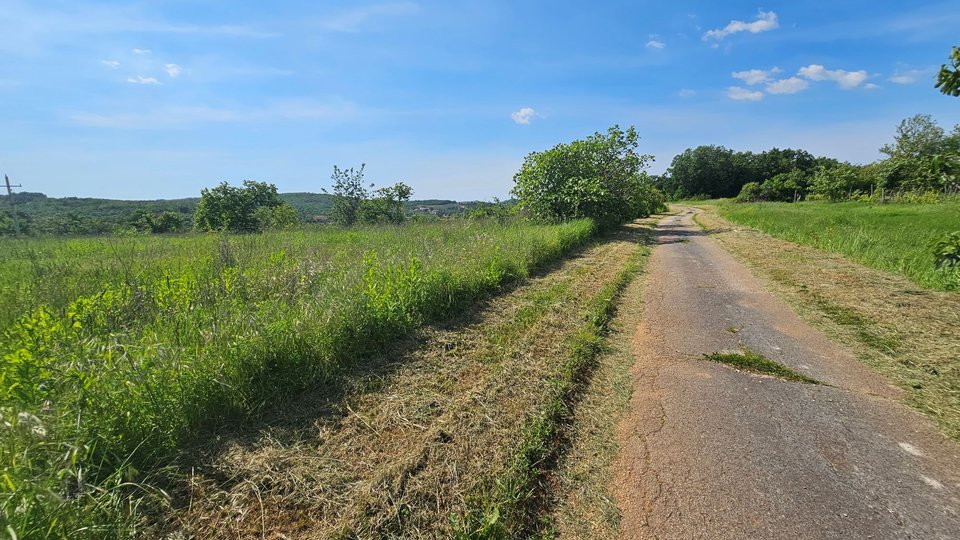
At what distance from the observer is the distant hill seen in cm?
1307

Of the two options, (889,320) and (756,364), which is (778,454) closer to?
(756,364)

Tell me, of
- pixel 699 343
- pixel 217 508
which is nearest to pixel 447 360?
pixel 217 508

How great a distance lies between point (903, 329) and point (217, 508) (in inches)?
294

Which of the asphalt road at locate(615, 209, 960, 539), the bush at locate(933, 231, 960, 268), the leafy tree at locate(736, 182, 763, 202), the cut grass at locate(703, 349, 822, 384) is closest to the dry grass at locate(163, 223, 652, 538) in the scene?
the asphalt road at locate(615, 209, 960, 539)

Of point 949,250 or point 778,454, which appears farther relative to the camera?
point 949,250

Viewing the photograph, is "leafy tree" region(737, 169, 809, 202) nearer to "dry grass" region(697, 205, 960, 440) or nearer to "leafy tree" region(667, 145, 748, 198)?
"leafy tree" region(667, 145, 748, 198)

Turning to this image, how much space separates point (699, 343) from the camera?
475 cm

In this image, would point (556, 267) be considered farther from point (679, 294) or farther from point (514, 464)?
point (514, 464)

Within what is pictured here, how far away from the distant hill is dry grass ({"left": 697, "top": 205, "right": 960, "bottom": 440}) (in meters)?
15.1

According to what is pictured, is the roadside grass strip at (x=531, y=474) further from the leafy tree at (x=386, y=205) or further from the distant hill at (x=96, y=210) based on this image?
the leafy tree at (x=386, y=205)

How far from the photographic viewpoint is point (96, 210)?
42781 millimetres

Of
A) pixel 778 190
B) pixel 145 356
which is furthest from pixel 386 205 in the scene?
pixel 778 190

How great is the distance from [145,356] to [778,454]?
4.55 metres

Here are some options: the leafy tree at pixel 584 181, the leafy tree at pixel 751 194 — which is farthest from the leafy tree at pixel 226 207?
the leafy tree at pixel 751 194
